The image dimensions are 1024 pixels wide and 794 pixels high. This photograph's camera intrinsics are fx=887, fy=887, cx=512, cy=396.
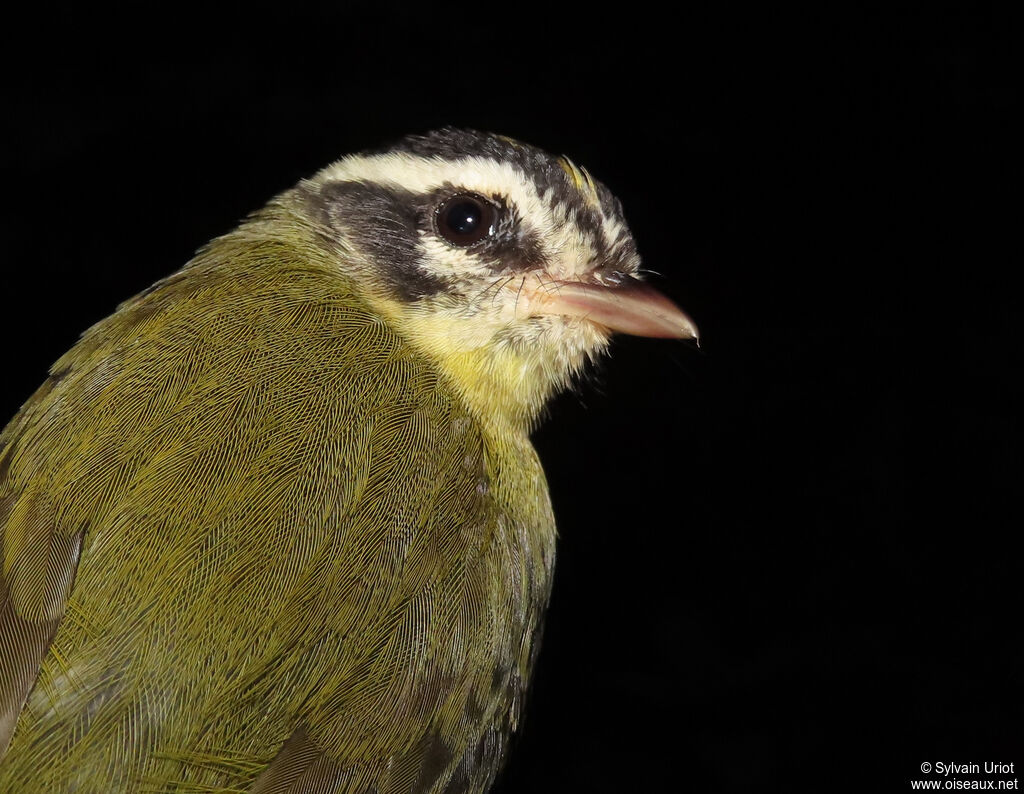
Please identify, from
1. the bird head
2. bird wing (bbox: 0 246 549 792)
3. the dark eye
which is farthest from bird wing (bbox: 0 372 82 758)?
the dark eye

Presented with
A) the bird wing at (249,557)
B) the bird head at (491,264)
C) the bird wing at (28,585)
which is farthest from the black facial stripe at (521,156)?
the bird wing at (28,585)

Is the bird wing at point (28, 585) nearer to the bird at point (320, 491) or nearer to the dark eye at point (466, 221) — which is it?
the bird at point (320, 491)

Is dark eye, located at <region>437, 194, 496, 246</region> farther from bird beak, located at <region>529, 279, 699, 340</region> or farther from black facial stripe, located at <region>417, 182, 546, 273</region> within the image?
bird beak, located at <region>529, 279, 699, 340</region>

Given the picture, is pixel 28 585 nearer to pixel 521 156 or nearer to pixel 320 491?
pixel 320 491

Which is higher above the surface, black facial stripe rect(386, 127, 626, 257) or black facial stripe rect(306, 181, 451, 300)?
black facial stripe rect(386, 127, 626, 257)

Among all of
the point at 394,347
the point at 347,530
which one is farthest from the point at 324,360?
the point at 347,530

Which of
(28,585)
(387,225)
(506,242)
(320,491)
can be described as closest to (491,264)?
(506,242)

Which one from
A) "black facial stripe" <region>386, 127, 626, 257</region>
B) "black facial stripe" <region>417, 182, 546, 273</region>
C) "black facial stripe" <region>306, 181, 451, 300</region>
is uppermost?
"black facial stripe" <region>386, 127, 626, 257</region>
